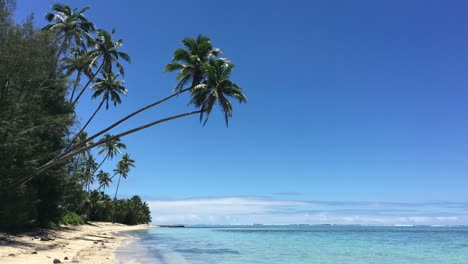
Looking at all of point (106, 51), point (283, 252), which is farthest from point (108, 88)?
point (283, 252)

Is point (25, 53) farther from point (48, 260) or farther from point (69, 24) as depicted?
point (69, 24)

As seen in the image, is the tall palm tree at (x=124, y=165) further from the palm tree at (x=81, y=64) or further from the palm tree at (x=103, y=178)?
the palm tree at (x=81, y=64)

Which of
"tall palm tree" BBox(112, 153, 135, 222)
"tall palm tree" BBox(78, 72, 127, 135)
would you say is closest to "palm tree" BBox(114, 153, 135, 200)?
"tall palm tree" BBox(112, 153, 135, 222)

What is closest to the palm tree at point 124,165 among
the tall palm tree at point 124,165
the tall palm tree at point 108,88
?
the tall palm tree at point 124,165

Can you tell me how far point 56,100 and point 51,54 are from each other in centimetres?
452

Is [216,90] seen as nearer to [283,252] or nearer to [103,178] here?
[283,252]

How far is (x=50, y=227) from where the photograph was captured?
4059 centimetres

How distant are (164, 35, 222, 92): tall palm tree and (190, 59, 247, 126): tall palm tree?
104 centimetres

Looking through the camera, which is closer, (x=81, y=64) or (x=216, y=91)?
(x=216, y=91)

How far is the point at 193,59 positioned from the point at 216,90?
139 inches

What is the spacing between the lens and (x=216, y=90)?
3231 cm

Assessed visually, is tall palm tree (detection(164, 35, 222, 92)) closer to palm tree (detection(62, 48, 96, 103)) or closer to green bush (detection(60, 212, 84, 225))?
palm tree (detection(62, 48, 96, 103))

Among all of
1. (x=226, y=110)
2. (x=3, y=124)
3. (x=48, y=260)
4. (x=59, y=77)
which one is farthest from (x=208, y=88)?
(x=48, y=260)

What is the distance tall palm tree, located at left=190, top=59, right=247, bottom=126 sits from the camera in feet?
105
